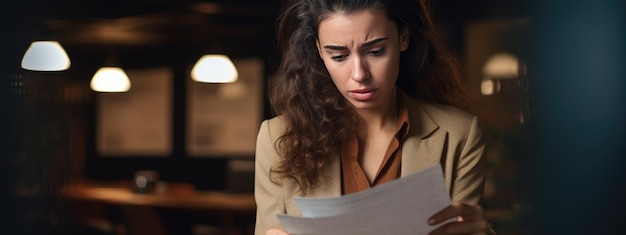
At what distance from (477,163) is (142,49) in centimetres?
528

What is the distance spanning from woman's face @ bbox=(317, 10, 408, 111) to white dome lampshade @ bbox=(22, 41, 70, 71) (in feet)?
9.31

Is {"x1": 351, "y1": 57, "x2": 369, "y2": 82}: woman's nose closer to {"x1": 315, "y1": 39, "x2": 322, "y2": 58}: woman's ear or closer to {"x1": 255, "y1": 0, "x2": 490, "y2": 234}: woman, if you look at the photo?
{"x1": 255, "y1": 0, "x2": 490, "y2": 234}: woman

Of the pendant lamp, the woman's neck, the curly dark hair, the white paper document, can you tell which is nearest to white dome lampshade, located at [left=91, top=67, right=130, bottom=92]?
the pendant lamp

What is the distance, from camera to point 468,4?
545cm

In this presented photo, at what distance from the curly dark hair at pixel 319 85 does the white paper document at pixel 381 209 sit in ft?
1.06

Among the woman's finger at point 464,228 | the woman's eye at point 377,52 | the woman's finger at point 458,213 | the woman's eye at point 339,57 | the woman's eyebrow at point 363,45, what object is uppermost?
the woman's eyebrow at point 363,45

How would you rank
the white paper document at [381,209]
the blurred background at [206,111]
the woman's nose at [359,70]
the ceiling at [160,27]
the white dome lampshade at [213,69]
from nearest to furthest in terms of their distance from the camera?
the white paper document at [381,209] → the woman's nose at [359,70] → the blurred background at [206,111] → the ceiling at [160,27] → the white dome lampshade at [213,69]

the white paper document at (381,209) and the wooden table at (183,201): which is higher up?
the white paper document at (381,209)

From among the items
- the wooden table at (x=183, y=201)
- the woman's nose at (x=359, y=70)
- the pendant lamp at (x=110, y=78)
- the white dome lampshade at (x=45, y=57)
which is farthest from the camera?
the pendant lamp at (x=110, y=78)

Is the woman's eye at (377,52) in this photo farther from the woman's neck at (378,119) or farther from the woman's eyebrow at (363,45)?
the woman's neck at (378,119)

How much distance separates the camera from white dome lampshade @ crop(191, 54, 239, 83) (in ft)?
21.8

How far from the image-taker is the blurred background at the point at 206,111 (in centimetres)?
473

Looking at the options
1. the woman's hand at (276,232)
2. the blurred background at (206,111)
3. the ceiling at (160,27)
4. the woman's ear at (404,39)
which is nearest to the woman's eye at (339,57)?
the woman's ear at (404,39)

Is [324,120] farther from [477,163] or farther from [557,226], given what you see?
[557,226]
